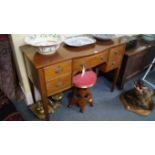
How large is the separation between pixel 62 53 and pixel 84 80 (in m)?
0.39

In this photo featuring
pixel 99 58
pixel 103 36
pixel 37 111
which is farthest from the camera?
pixel 37 111

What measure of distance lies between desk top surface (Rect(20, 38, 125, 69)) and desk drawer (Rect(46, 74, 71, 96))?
6.8 inches

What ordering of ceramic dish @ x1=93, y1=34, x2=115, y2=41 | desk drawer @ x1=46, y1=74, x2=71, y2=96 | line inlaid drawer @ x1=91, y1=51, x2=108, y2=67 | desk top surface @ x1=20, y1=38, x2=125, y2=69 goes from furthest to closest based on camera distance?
ceramic dish @ x1=93, y1=34, x2=115, y2=41 → line inlaid drawer @ x1=91, y1=51, x2=108, y2=67 → desk drawer @ x1=46, y1=74, x2=71, y2=96 → desk top surface @ x1=20, y1=38, x2=125, y2=69

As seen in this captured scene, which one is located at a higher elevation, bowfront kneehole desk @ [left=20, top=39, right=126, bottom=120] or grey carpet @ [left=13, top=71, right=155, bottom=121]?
bowfront kneehole desk @ [left=20, top=39, right=126, bottom=120]

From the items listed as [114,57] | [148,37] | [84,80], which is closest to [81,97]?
[84,80]

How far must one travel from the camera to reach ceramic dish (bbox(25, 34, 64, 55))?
3.63 ft

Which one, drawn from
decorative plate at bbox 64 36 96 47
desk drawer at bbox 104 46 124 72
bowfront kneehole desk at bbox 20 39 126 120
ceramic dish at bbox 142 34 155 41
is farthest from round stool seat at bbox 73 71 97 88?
ceramic dish at bbox 142 34 155 41

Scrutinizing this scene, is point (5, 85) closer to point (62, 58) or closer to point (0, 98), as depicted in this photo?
point (0, 98)

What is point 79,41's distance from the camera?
Answer: 1395 mm

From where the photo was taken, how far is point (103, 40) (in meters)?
1.48

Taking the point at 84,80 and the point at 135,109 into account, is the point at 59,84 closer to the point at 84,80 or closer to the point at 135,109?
the point at 84,80

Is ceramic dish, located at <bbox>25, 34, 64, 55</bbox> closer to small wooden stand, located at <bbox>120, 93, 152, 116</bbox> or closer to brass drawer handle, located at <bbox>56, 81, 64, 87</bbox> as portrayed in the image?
brass drawer handle, located at <bbox>56, 81, 64, 87</bbox>

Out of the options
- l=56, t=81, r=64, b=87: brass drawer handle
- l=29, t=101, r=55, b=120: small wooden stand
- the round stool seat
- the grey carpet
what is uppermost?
l=56, t=81, r=64, b=87: brass drawer handle

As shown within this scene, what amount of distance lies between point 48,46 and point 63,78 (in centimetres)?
30
